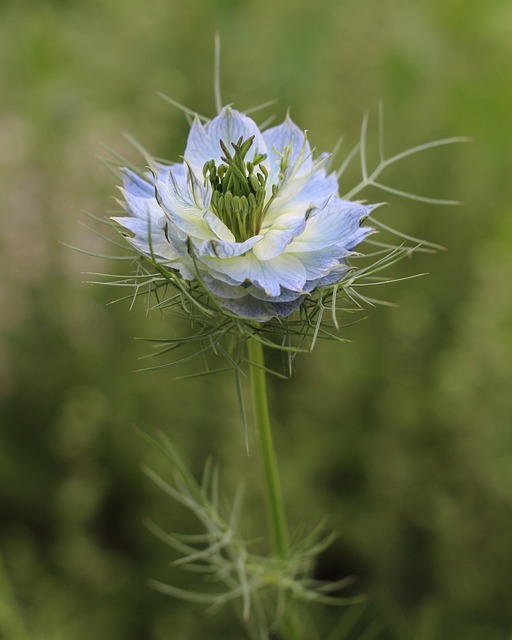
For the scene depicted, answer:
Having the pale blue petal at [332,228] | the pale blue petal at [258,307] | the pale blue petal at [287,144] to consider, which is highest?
the pale blue petal at [287,144]

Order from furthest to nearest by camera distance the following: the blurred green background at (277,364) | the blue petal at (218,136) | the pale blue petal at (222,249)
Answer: the blurred green background at (277,364) → the blue petal at (218,136) → the pale blue petal at (222,249)

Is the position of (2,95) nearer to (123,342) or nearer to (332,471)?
(123,342)

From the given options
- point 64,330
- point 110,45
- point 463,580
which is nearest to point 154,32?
point 110,45

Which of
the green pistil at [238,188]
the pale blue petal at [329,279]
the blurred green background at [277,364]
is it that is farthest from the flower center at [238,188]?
the blurred green background at [277,364]

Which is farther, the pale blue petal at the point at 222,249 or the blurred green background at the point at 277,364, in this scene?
the blurred green background at the point at 277,364

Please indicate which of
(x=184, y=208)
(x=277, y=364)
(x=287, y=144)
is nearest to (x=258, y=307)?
(x=184, y=208)

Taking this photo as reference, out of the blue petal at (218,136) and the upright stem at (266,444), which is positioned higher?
the blue petal at (218,136)

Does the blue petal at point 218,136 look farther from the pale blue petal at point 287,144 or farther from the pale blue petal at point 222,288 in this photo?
the pale blue petal at point 222,288

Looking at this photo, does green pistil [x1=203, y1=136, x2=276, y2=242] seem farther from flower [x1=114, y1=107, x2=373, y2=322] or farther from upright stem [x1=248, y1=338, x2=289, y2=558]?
upright stem [x1=248, y1=338, x2=289, y2=558]
